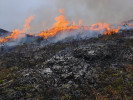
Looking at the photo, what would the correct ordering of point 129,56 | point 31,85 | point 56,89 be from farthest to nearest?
point 129,56 → point 31,85 → point 56,89

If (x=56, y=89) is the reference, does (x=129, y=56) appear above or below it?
above

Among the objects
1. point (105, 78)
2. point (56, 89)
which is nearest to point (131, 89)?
point (105, 78)

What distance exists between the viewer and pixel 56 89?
38.8 ft

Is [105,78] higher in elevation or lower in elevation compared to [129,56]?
lower

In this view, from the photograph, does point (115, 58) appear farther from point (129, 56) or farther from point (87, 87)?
point (87, 87)

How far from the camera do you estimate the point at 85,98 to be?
34.6 ft

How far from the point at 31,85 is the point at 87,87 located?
5465 mm

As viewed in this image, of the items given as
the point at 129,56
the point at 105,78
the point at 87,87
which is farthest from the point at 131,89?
the point at 129,56

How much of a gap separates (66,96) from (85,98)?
158 centimetres

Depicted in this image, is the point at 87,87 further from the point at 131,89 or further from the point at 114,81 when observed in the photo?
the point at 131,89

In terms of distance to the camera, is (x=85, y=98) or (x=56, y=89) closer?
(x=85, y=98)

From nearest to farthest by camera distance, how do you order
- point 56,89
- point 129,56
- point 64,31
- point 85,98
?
point 85,98
point 56,89
point 129,56
point 64,31

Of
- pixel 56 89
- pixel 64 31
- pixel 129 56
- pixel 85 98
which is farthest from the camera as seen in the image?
pixel 64 31

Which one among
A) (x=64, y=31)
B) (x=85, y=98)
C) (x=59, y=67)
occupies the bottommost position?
(x=85, y=98)
